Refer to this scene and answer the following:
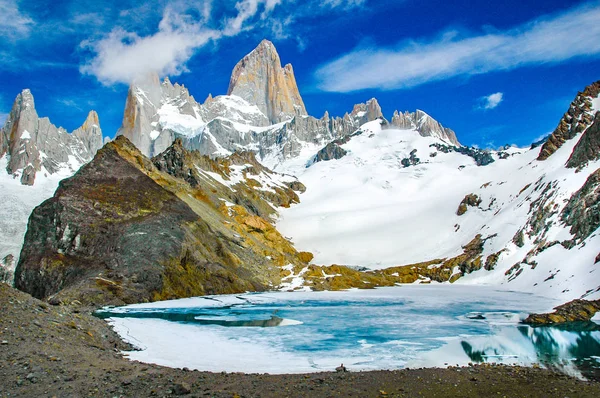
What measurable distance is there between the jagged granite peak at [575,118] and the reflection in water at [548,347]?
151149 mm

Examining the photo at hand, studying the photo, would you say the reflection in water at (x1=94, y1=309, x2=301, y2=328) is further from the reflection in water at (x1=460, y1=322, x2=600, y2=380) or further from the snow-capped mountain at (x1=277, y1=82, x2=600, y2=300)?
the snow-capped mountain at (x1=277, y1=82, x2=600, y2=300)

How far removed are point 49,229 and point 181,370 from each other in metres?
53.2

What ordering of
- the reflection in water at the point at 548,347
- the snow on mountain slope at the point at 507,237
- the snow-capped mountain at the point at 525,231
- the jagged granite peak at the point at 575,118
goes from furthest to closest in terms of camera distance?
the jagged granite peak at the point at 575,118
the snow-capped mountain at the point at 525,231
the snow on mountain slope at the point at 507,237
the reflection in water at the point at 548,347

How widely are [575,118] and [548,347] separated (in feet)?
554

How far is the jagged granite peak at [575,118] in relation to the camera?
161625 mm

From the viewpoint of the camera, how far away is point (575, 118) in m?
166

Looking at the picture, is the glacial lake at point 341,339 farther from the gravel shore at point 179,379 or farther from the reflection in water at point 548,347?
the gravel shore at point 179,379

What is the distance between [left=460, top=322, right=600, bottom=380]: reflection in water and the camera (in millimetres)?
22656

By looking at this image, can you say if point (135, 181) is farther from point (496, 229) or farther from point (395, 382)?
point (496, 229)

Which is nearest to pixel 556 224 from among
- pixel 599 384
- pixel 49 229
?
pixel 599 384

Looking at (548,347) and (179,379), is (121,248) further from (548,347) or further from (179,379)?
(548,347)

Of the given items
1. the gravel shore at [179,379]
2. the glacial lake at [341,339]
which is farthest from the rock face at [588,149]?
the gravel shore at [179,379]

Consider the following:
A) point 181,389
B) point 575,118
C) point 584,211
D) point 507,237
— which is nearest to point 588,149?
point 507,237

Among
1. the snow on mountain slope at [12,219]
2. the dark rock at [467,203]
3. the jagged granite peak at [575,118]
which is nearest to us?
the snow on mountain slope at [12,219]
